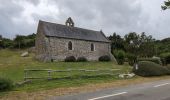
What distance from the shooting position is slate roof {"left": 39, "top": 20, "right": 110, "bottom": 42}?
52.7 metres

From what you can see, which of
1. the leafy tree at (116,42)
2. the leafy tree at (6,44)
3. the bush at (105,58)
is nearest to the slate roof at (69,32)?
the bush at (105,58)

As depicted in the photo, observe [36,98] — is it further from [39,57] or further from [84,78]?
[39,57]

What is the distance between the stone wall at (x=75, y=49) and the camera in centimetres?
5272

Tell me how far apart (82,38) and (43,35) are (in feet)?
29.2

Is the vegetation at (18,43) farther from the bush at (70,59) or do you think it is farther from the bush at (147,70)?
the bush at (147,70)

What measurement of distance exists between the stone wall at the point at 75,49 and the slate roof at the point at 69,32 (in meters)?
0.77

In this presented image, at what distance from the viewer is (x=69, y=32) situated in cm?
5644

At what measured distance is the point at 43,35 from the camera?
171 ft

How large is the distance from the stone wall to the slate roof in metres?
0.77

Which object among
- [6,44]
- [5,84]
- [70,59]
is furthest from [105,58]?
[5,84]

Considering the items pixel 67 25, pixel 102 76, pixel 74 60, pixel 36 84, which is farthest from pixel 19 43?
pixel 36 84

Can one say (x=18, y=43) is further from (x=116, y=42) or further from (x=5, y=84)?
(x=5, y=84)

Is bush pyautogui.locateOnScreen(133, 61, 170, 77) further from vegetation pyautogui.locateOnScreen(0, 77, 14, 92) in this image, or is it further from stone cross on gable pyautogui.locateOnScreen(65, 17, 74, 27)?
stone cross on gable pyautogui.locateOnScreen(65, 17, 74, 27)

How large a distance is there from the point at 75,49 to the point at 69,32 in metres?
3.37
